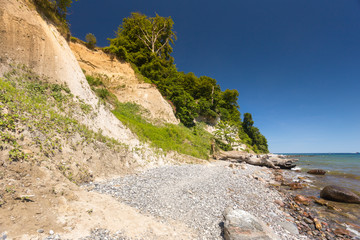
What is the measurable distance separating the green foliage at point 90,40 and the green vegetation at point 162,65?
169 cm

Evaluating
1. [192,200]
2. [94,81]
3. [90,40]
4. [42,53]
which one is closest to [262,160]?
[192,200]

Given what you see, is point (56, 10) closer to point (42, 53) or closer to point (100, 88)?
point (42, 53)

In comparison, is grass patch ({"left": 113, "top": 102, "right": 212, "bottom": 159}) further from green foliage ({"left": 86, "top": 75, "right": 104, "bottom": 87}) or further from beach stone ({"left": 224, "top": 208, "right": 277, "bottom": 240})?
beach stone ({"left": 224, "top": 208, "right": 277, "bottom": 240})

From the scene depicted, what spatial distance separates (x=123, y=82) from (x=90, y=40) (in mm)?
7617

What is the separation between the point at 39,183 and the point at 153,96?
18708mm

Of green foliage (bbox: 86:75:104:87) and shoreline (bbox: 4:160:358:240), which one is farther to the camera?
green foliage (bbox: 86:75:104:87)

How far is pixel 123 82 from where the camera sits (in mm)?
21328

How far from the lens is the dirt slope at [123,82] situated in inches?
787

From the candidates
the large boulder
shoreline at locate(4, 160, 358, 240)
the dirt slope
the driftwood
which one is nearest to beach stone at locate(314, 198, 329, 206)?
shoreline at locate(4, 160, 358, 240)

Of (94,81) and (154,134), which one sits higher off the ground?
(94,81)

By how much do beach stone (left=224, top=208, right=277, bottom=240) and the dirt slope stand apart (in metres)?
17.0

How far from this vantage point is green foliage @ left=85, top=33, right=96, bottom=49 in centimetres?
2034

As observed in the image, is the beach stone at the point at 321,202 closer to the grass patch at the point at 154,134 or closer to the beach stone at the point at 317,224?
the beach stone at the point at 317,224

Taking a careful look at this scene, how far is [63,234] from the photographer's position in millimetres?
3178
